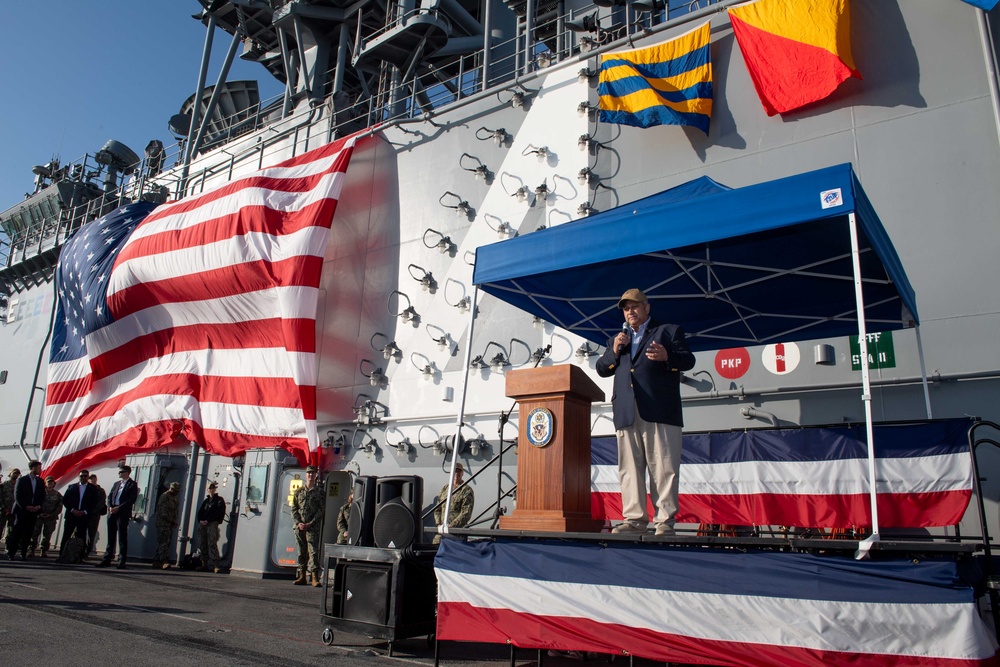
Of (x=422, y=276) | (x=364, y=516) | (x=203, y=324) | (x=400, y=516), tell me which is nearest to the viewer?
(x=400, y=516)

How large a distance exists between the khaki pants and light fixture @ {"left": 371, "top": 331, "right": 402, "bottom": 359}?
6.41 m

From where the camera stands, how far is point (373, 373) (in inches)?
418

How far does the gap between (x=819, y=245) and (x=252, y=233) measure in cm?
891

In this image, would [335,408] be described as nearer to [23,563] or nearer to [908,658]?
[23,563]

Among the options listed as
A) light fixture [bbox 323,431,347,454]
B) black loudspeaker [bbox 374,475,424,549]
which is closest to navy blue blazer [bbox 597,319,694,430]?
black loudspeaker [bbox 374,475,424,549]

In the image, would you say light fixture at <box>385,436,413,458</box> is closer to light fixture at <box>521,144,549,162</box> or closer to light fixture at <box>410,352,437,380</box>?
light fixture at <box>410,352,437,380</box>

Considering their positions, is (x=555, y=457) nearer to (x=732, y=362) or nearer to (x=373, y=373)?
(x=732, y=362)

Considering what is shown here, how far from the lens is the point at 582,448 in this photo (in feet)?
15.6

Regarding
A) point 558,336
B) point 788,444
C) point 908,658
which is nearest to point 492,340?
point 558,336

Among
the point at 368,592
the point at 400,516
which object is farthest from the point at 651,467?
the point at 368,592

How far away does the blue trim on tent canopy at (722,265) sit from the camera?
13.6ft

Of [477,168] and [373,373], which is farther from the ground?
[477,168]

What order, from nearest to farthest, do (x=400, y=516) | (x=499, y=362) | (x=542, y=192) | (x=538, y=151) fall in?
Result: (x=400, y=516)
(x=499, y=362)
(x=542, y=192)
(x=538, y=151)

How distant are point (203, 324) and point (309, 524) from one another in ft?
15.3
